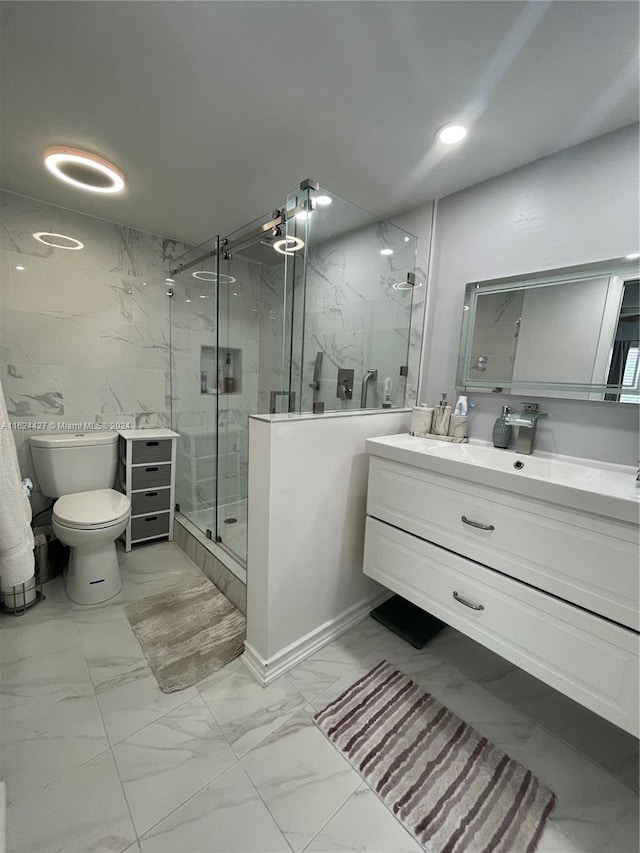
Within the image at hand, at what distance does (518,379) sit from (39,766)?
225cm

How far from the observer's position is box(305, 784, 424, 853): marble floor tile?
0.90m

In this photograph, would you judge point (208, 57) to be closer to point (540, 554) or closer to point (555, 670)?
point (540, 554)

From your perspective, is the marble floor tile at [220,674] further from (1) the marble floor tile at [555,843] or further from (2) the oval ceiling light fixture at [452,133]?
(2) the oval ceiling light fixture at [452,133]

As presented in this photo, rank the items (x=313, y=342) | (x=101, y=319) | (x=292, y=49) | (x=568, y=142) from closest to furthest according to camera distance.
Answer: (x=292, y=49)
(x=568, y=142)
(x=313, y=342)
(x=101, y=319)

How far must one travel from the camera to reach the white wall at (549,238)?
1274 mm

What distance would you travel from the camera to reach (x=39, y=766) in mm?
1051

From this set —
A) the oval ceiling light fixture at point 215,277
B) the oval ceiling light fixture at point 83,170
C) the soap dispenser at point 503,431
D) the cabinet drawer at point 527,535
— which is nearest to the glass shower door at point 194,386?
the oval ceiling light fixture at point 215,277

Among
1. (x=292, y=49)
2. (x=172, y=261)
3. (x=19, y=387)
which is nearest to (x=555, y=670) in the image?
(x=292, y=49)

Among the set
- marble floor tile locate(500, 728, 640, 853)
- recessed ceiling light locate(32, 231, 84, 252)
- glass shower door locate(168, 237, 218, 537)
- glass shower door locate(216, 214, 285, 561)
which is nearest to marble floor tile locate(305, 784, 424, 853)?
marble floor tile locate(500, 728, 640, 853)

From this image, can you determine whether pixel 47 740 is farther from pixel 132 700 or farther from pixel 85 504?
pixel 85 504

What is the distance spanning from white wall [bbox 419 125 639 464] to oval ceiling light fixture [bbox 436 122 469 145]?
0.37 metres

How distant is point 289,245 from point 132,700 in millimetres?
1975

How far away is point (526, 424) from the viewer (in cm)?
147

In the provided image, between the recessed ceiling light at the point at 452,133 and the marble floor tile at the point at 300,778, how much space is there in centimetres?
A: 228
